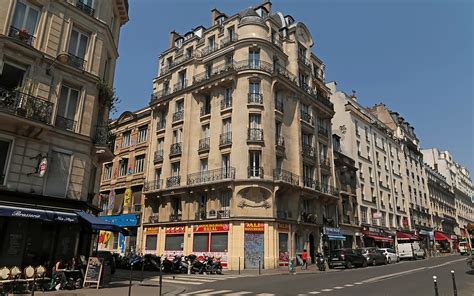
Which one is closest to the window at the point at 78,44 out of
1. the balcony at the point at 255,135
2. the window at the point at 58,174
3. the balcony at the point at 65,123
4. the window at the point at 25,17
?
the window at the point at 25,17

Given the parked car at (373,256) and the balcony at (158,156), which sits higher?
the balcony at (158,156)

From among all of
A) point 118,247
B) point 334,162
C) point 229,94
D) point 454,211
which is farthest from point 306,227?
point 454,211

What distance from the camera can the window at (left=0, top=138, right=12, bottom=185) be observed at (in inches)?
452

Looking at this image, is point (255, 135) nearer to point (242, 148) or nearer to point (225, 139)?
point (242, 148)

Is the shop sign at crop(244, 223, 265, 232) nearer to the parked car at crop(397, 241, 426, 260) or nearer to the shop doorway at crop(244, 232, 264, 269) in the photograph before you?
the shop doorway at crop(244, 232, 264, 269)

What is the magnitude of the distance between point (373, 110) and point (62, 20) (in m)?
55.9

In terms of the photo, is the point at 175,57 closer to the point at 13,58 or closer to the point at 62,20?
the point at 62,20

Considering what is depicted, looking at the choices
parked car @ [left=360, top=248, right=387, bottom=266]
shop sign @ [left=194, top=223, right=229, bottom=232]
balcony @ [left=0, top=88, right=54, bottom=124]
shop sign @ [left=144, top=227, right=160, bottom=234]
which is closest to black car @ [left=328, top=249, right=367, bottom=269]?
parked car @ [left=360, top=248, right=387, bottom=266]

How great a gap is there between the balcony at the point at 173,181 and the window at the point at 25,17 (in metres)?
18.1

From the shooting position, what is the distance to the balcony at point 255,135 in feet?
85.1

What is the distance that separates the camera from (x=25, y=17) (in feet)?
42.7

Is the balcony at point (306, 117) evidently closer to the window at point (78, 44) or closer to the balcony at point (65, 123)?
the window at point (78, 44)

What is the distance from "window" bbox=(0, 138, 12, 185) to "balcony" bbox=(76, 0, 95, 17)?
6915 mm

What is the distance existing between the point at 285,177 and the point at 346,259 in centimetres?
Result: 755
